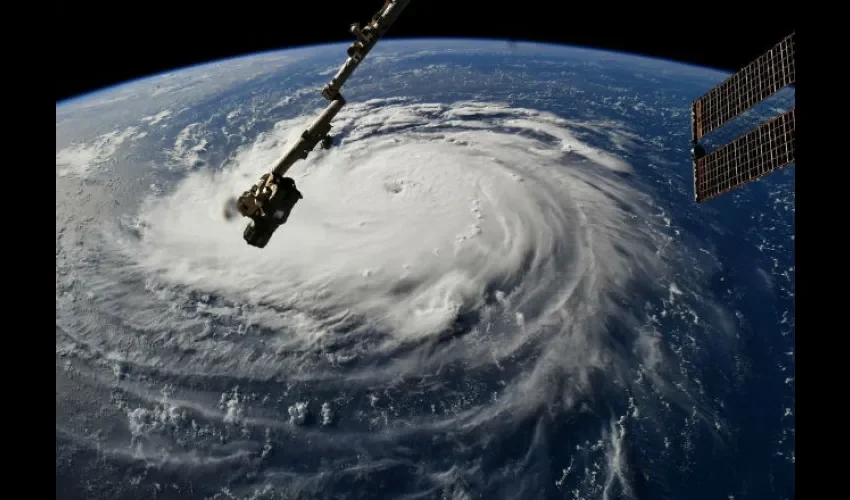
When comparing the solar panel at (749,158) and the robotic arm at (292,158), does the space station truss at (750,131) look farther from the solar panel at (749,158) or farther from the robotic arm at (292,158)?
the robotic arm at (292,158)

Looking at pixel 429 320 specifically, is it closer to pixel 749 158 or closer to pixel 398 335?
pixel 398 335

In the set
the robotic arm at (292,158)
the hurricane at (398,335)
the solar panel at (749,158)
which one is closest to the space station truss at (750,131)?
the solar panel at (749,158)

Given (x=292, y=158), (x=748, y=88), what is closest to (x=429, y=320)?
(x=292, y=158)

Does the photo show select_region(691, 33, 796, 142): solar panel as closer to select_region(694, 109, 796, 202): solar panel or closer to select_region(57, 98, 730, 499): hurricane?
select_region(694, 109, 796, 202): solar panel

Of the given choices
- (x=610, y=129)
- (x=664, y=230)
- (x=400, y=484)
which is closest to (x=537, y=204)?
(x=664, y=230)

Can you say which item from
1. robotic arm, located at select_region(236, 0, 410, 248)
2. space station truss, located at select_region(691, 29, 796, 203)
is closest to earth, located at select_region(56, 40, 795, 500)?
space station truss, located at select_region(691, 29, 796, 203)

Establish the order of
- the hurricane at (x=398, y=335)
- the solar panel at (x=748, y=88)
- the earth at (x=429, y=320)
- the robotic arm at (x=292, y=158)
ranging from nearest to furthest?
the robotic arm at (x=292, y=158) → the solar panel at (x=748, y=88) → the earth at (x=429, y=320) → the hurricane at (x=398, y=335)
